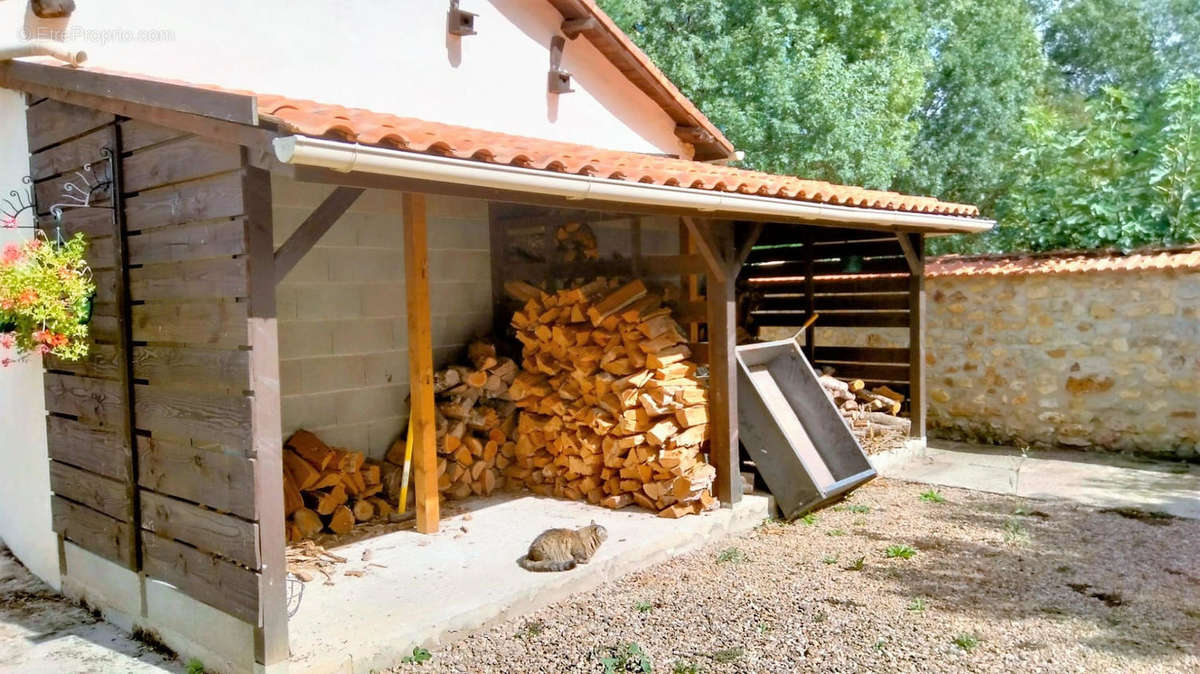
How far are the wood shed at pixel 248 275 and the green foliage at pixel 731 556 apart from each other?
57 centimetres

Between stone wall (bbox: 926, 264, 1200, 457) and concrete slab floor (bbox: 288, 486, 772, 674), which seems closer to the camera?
concrete slab floor (bbox: 288, 486, 772, 674)

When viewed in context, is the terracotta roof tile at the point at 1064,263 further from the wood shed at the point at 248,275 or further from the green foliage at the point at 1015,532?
the green foliage at the point at 1015,532

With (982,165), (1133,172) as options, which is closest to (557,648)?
(1133,172)

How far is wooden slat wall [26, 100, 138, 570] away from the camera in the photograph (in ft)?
13.5

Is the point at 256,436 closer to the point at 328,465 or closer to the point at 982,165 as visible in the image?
the point at 328,465

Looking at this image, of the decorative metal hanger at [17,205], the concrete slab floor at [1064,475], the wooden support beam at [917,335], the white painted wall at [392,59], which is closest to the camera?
the decorative metal hanger at [17,205]

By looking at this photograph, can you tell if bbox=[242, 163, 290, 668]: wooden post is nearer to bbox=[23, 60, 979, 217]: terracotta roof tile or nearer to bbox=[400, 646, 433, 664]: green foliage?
bbox=[23, 60, 979, 217]: terracotta roof tile

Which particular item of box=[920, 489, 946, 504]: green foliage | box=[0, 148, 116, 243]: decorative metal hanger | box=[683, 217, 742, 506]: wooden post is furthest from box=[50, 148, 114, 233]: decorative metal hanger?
box=[920, 489, 946, 504]: green foliage

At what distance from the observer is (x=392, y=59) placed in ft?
20.6

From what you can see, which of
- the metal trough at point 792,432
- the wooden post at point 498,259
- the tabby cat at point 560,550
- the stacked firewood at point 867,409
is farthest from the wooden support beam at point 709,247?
the stacked firewood at point 867,409

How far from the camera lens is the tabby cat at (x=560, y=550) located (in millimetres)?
4797

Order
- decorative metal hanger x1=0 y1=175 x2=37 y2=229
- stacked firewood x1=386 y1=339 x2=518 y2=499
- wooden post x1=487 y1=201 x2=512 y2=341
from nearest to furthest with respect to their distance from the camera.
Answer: decorative metal hanger x1=0 y1=175 x2=37 y2=229
stacked firewood x1=386 y1=339 x2=518 y2=499
wooden post x1=487 y1=201 x2=512 y2=341

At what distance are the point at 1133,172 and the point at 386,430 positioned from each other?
10276mm

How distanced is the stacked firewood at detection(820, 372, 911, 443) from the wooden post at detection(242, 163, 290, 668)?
578 cm
